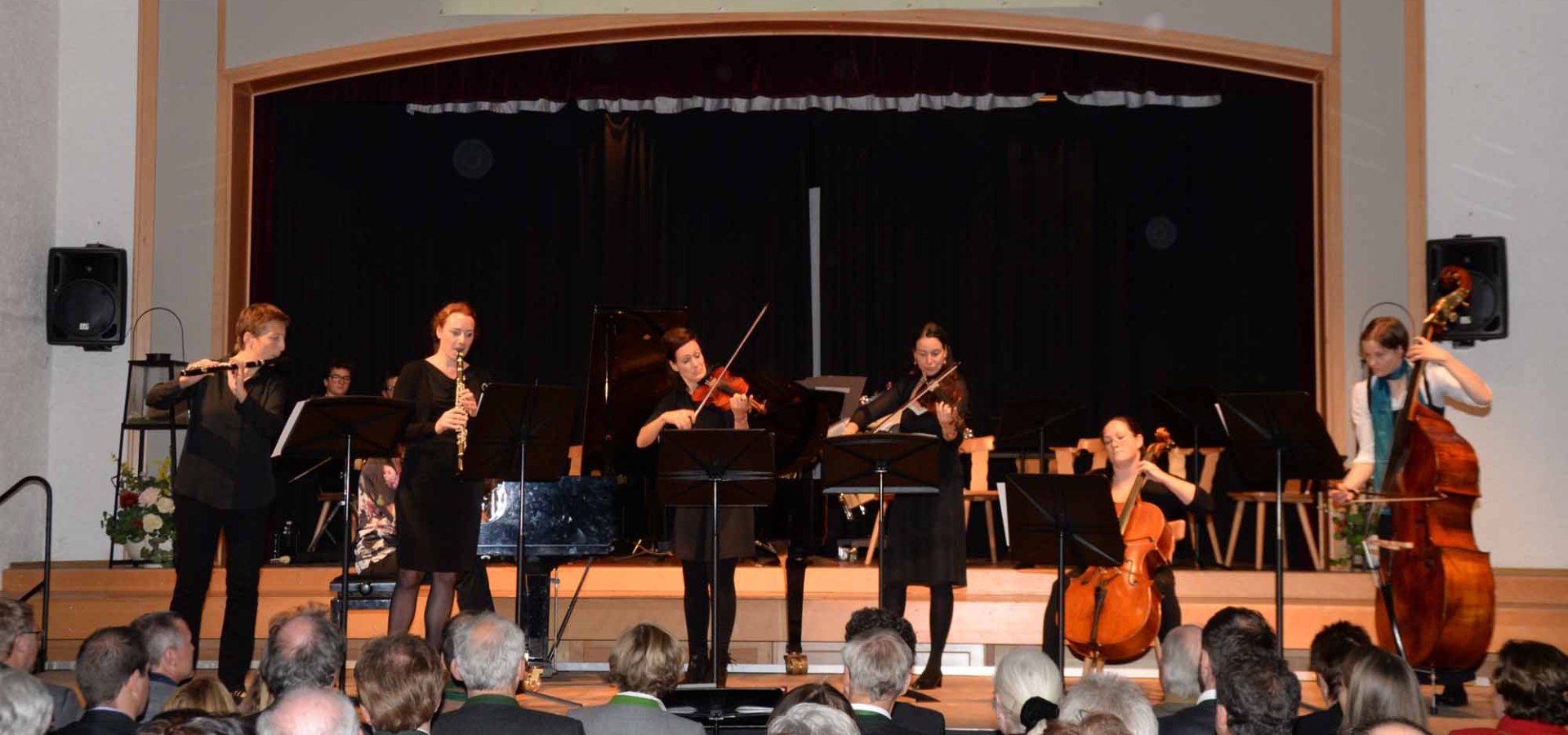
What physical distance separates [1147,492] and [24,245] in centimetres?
655

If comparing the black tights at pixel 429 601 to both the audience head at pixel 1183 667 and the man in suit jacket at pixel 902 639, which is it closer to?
the man in suit jacket at pixel 902 639

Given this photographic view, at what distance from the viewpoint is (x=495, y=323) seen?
11.4 meters

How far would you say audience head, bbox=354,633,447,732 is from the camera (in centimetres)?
365

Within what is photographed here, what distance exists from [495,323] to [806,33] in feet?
11.4

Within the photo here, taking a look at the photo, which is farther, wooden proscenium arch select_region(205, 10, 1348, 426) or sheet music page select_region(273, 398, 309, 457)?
wooden proscenium arch select_region(205, 10, 1348, 426)

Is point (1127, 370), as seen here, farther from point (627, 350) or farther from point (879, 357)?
point (627, 350)

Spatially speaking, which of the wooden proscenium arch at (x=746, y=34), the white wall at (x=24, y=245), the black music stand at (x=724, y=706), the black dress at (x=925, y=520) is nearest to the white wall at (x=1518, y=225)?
the wooden proscenium arch at (x=746, y=34)

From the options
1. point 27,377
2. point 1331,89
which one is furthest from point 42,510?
point 1331,89

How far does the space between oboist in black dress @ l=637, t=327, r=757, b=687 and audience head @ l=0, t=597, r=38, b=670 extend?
2780mm

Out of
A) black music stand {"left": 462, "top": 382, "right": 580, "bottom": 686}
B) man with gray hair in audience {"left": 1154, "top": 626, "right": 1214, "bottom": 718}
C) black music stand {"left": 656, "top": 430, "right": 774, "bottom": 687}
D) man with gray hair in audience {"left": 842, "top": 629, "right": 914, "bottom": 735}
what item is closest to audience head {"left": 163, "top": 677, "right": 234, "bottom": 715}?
man with gray hair in audience {"left": 842, "top": 629, "right": 914, "bottom": 735}

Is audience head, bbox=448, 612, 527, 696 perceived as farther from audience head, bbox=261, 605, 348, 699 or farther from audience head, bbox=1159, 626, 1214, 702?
audience head, bbox=1159, 626, 1214, 702

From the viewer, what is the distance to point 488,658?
384 cm

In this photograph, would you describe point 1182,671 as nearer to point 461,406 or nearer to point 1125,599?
point 1125,599

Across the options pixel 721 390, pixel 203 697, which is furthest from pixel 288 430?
pixel 203 697
